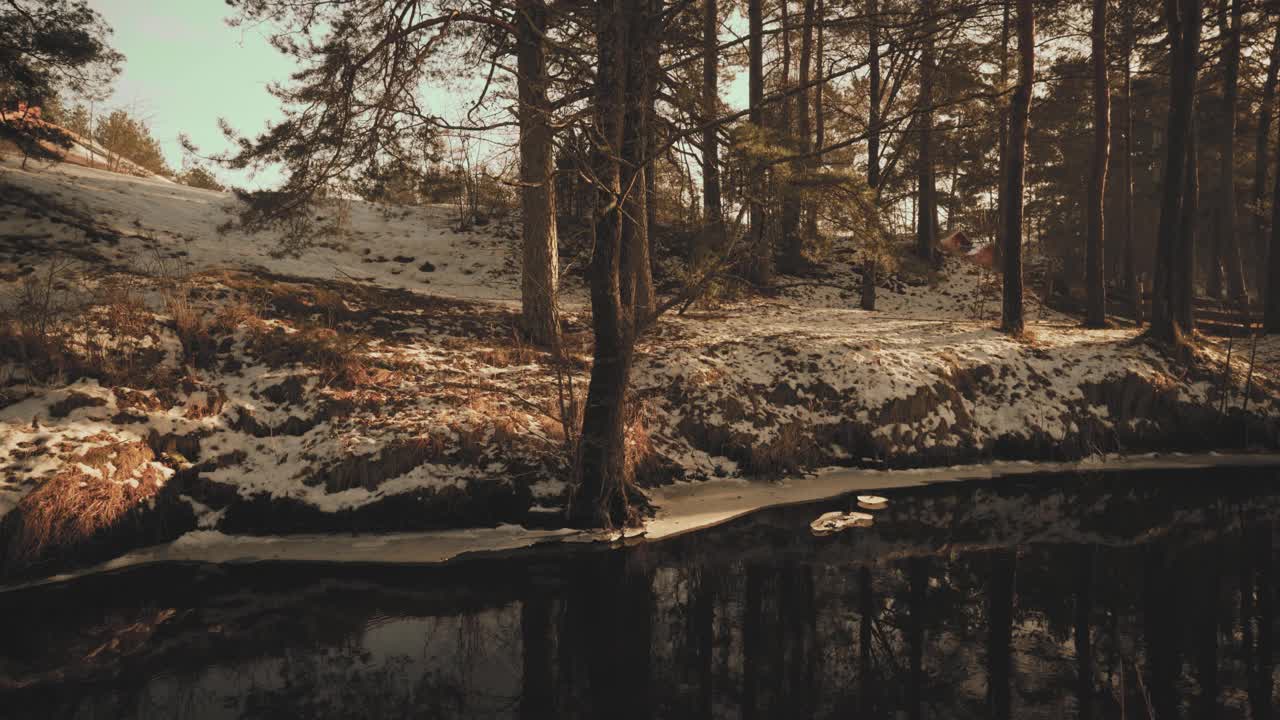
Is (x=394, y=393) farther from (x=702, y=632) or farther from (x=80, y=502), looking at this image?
(x=702, y=632)

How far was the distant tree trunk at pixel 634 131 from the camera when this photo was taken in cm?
579

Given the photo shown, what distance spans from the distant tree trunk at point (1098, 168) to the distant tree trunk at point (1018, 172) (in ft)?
5.44

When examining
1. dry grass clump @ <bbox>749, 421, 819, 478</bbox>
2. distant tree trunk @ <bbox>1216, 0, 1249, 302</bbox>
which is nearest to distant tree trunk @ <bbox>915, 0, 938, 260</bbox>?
distant tree trunk @ <bbox>1216, 0, 1249, 302</bbox>

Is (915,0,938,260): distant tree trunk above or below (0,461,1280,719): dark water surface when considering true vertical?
above

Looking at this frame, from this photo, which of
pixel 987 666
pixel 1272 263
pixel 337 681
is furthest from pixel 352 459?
pixel 1272 263

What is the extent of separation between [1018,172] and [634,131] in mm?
9555

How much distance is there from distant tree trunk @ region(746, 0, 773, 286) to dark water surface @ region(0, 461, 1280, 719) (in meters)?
3.51

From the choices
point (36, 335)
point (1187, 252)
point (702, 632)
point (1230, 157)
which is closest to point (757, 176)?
point (702, 632)

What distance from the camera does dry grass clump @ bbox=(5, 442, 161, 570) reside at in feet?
18.8

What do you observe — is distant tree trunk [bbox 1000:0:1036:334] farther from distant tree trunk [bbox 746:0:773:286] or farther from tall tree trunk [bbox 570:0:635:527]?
tall tree trunk [bbox 570:0:635:527]

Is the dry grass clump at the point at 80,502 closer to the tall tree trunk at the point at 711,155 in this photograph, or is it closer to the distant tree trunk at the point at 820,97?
the tall tree trunk at the point at 711,155

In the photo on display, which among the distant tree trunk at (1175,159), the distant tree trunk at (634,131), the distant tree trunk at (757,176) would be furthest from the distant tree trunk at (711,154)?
the distant tree trunk at (1175,159)

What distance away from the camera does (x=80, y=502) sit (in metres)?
6.01

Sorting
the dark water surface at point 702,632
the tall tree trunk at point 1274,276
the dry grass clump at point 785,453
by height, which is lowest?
the dark water surface at point 702,632
